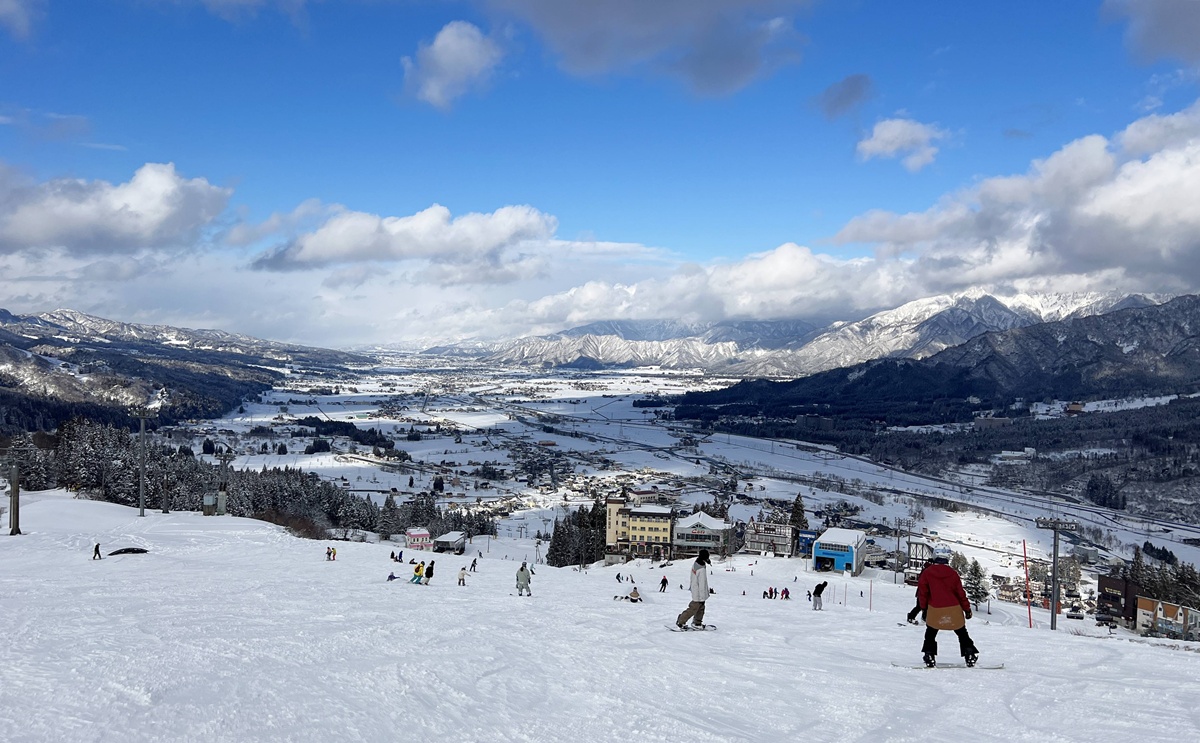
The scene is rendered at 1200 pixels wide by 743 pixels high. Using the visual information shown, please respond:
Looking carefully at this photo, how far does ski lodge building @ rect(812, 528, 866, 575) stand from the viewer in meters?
40.8

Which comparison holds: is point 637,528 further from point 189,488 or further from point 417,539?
point 189,488

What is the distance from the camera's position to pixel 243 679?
21.6 feet

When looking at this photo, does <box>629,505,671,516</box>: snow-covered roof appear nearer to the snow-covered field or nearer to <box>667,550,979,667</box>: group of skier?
the snow-covered field

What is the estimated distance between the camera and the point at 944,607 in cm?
843

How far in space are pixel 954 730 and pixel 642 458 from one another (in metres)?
124

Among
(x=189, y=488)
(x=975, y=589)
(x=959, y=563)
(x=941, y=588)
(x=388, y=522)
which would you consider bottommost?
(x=959, y=563)

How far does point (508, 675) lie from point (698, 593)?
14.7 feet

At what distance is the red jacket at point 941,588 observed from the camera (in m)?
8.37

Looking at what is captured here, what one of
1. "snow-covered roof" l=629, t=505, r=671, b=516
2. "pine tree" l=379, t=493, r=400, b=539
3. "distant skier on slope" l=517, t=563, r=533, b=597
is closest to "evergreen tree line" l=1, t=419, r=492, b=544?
"pine tree" l=379, t=493, r=400, b=539

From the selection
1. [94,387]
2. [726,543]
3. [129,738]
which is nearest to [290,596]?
[129,738]

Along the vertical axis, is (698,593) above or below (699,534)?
above

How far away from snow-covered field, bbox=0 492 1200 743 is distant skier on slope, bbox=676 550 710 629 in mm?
587

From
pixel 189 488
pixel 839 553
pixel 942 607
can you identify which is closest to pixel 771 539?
pixel 839 553

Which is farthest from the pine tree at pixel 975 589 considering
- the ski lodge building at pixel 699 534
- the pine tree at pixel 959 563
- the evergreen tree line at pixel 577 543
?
the evergreen tree line at pixel 577 543
